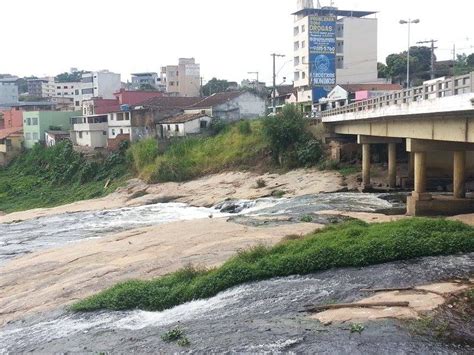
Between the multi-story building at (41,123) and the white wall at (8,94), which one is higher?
the white wall at (8,94)

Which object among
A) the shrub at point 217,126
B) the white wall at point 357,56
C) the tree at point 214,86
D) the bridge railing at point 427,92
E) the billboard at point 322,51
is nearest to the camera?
the bridge railing at point 427,92

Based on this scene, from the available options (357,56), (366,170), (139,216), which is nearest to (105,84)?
(357,56)

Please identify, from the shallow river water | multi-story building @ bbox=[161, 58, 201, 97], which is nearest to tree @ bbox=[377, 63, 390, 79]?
multi-story building @ bbox=[161, 58, 201, 97]

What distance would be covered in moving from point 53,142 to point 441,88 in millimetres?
61423

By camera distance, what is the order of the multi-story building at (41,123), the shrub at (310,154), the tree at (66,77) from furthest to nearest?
the tree at (66,77), the multi-story building at (41,123), the shrub at (310,154)

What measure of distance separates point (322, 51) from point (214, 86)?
128 feet

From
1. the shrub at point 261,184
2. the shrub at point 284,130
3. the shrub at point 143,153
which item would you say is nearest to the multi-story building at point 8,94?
the shrub at point 143,153

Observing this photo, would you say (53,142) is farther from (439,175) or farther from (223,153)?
(439,175)

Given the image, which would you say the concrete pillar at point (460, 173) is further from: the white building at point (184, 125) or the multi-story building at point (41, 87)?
the multi-story building at point (41, 87)

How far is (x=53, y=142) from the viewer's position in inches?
2955

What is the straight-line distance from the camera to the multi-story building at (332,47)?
3300 inches

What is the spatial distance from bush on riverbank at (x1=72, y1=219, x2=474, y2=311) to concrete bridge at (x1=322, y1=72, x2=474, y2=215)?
233 inches

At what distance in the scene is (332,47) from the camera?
85.1 metres

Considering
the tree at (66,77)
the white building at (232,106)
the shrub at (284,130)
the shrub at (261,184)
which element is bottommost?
the shrub at (261,184)
